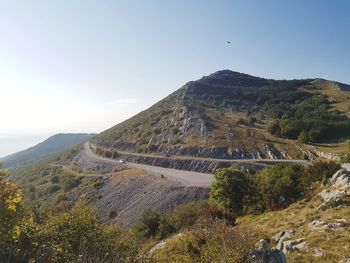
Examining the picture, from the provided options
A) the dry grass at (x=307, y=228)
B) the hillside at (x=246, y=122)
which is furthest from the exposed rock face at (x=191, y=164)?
the dry grass at (x=307, y=228)

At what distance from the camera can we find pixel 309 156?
68.3m

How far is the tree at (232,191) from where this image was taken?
39.2 m

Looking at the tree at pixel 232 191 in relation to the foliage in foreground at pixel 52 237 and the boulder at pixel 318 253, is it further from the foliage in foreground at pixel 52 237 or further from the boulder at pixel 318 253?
the boulder at pixel 318 253

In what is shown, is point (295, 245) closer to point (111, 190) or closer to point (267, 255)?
point (267, 255)

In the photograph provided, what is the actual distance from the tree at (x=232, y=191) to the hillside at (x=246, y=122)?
3433 centimetres

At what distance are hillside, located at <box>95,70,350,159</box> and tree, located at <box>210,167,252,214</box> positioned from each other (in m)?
34.3

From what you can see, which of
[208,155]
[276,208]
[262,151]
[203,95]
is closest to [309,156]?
[262,151]

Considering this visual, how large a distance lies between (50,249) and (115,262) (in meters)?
2.74

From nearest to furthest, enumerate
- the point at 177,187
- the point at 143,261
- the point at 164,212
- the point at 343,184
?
the point at 143,261
the point at 343,184
the point at 164,212
the point at 177,187

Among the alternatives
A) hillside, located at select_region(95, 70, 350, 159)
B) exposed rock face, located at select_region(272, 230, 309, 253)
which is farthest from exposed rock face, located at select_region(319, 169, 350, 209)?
hillside, located at select_region(95, 70, 350, 159)

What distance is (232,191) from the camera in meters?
39.5

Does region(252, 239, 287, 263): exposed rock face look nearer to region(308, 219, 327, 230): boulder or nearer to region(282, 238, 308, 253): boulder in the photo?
region(282, 238, 308, 253): boulder

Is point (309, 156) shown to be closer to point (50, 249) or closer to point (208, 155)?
point (208, 155)

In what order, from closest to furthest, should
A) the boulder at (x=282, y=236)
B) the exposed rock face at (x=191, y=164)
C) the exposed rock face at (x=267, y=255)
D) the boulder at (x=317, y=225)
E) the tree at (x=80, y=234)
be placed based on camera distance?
1. the exposed rock face at (x=267, y=255)
2. the tree at (x=80, y=234)
3. the boulder at (x=282, y=236)
4. the boulder at (x=317, y=225)
5. the exposed rock face at (x=191, y=164)
